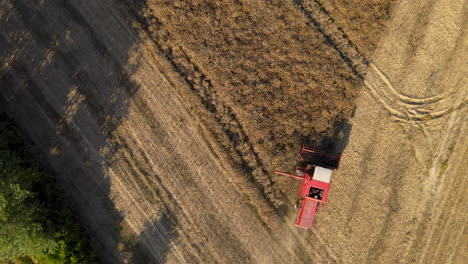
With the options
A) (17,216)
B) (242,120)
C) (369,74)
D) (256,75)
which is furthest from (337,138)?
(17,216)

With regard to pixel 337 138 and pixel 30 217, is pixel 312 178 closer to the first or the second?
pixel 337 138

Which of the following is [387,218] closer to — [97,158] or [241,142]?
[241,142]

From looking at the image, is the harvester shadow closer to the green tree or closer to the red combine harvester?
the red combine harvester

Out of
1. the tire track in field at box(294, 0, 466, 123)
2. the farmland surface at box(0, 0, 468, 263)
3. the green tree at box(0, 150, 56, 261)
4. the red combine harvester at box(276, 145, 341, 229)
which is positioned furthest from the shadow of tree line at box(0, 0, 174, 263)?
the tire track in field at box(294, 0, 466, 123)

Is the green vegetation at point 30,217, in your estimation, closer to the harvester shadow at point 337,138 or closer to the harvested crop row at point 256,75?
the harvested crop row at point 256,75

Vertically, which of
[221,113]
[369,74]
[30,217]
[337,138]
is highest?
[369,74]

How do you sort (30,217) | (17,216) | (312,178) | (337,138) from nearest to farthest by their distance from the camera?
(17,216)
(30,217)
(312,178)
(337,138)

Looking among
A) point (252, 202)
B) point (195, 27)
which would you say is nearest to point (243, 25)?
point (195, 27)
